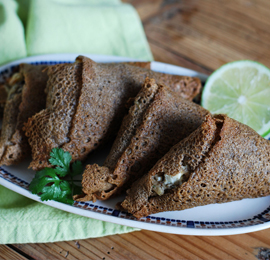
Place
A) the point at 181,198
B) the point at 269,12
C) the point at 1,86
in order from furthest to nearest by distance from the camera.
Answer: the point at 269,12, the point at 1,86, the point at 181,198

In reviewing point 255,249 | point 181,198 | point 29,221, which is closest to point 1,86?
point 29,221

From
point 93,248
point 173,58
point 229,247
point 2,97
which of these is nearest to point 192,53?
point 173,58

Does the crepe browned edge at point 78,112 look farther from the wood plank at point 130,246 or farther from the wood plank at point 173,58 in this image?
the wood plank at point 173,58

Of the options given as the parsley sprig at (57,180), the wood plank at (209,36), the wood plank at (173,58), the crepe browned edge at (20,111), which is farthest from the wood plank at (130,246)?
the wood plank at (209,36)

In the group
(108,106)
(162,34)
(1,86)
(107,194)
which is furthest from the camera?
(162,34)

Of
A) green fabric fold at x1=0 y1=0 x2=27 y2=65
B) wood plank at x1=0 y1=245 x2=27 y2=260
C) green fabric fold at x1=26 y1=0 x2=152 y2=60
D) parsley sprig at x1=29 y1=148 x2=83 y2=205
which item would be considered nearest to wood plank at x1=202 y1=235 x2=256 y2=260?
parsley sprig at x1=29 y1=148 x2=83 y2=205

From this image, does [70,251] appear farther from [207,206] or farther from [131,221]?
[207,206]

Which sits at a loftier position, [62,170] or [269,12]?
[269,12]
